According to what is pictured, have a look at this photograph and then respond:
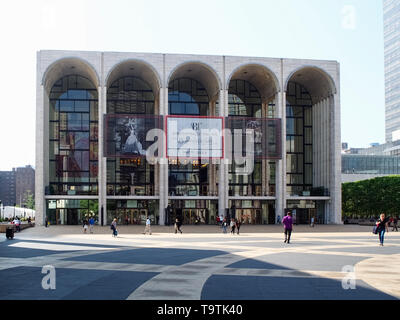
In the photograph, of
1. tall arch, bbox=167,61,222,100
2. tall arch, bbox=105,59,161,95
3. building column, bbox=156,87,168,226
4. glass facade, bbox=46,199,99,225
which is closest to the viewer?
building column, bbox=156,87,168,226

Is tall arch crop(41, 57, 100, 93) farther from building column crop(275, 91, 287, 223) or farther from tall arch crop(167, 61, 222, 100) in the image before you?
building column crop(275, 91, 287, 223)

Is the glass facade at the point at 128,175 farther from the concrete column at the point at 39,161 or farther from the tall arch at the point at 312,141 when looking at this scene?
the tall arch at the point at 312,141

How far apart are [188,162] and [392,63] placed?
110 metres

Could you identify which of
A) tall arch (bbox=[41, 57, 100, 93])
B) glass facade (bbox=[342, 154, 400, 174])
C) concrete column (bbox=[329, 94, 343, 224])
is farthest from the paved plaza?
glass facade (bbox=[342, 154, 400, 174])

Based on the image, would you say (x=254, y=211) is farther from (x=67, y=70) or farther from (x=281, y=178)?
(x=67, y=70)

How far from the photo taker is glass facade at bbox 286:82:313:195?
246 ft

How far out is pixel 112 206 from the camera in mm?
66000

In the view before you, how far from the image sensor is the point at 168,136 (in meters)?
63.0

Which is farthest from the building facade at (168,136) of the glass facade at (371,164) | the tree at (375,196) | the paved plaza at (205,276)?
the glass facade at (371,164)

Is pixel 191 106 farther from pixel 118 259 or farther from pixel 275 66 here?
pixel 118 259

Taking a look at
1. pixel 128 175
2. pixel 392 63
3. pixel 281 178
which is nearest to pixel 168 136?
pixel 128 175

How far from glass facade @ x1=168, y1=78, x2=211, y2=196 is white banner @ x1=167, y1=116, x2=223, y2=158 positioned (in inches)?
236
